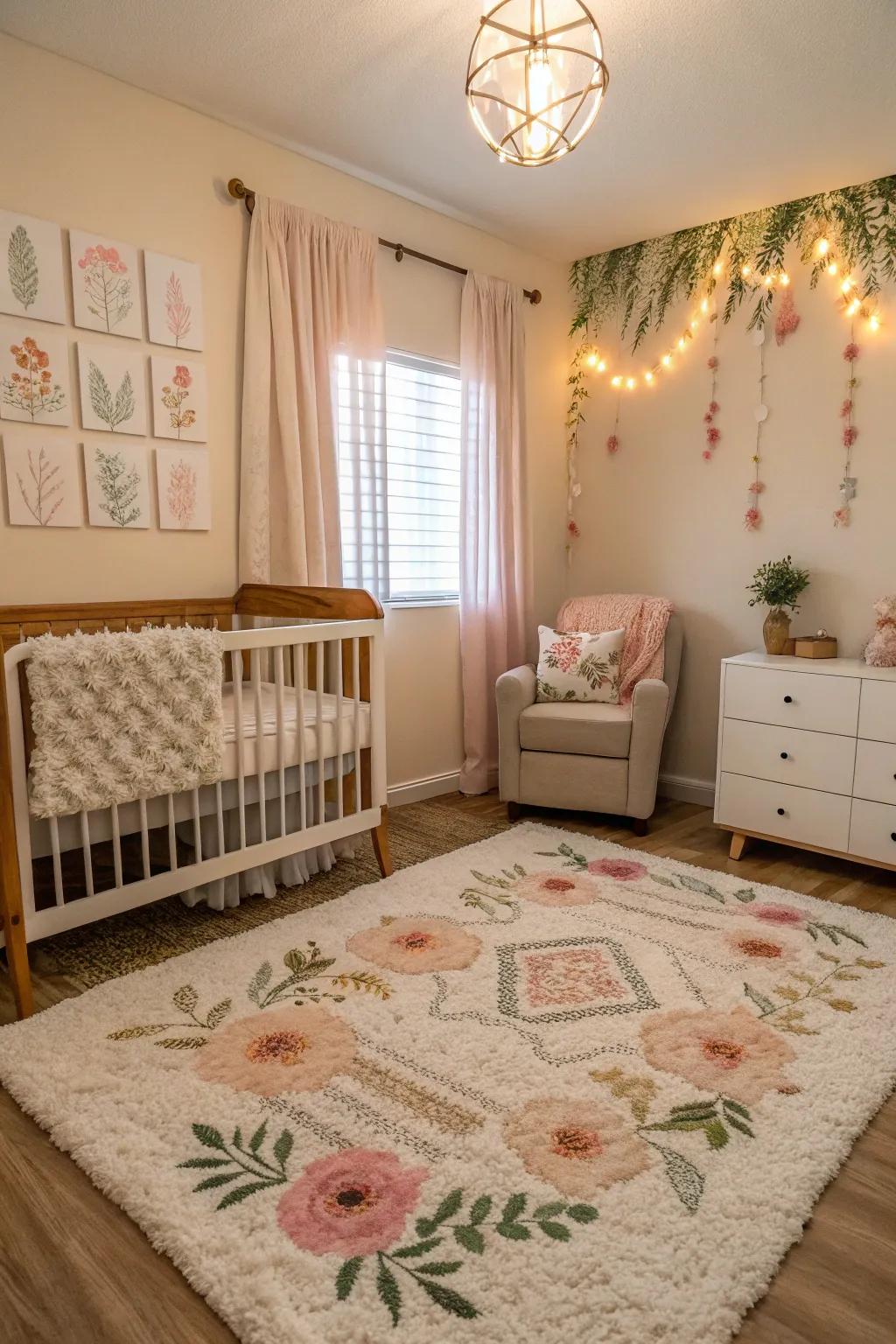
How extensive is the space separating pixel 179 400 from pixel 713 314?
2248mm

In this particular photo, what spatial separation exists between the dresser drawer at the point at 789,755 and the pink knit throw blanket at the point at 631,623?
1.55 feet

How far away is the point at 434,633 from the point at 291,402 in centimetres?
116

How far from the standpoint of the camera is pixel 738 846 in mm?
2984

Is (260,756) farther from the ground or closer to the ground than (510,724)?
farther from the ground

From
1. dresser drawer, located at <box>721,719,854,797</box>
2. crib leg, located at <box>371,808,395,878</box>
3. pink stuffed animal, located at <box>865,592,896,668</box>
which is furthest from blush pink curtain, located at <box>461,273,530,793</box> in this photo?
pink stuffed animal, located at <box>865,592,896,668</box>

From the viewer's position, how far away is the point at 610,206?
3.30 meters

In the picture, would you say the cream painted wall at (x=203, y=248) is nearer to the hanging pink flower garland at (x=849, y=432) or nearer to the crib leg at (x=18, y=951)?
the crib leg at (x=18, y=951)

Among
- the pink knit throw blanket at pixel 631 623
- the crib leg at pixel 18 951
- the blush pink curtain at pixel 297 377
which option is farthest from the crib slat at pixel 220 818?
the pink knit throw blanket at pixel 631 623

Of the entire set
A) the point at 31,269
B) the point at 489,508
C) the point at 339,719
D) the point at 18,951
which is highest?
the point at 31,269

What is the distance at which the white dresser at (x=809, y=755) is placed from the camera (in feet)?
8.75

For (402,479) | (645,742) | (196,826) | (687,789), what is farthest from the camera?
(687,789)

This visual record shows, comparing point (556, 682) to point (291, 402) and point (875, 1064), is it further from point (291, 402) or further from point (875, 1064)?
point (875, 1064)

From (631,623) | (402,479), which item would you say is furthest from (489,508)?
(631,623)

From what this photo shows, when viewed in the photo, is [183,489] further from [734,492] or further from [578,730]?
[734,492]
